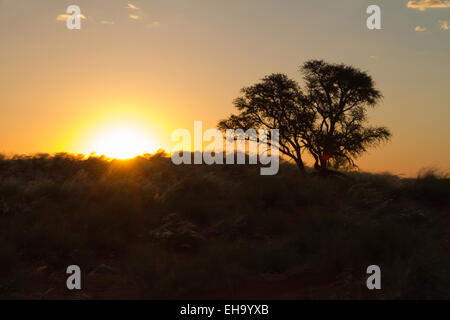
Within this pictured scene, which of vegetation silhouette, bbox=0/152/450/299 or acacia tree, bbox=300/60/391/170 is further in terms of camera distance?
acacia tree, bbox=300/60/391/170

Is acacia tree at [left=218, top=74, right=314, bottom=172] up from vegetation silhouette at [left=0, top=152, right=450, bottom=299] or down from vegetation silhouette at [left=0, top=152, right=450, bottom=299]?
up

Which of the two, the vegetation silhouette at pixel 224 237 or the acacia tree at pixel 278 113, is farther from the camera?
the acacia tree at pixel 278 113

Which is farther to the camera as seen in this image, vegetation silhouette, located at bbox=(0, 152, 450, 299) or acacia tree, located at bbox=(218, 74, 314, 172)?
acacia tree, located at bbox=(218, 74, 314, 172)

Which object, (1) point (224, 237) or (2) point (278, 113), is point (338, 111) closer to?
(2) point (278, 113)

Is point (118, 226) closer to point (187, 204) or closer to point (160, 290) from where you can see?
point (187, 204)

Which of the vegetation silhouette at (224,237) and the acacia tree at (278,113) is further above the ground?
the acacia tree at (278,113)

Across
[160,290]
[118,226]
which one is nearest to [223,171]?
[118,226]

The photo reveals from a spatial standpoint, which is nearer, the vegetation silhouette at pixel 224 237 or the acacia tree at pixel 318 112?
the vegetation silhouette at pixel 224 237

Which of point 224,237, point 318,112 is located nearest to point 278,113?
point 318,112

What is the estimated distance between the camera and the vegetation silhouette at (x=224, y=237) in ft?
28.5

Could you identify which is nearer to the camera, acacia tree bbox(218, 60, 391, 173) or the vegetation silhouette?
the vegetation silhouette

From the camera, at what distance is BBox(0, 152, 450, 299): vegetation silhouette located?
8688mm
